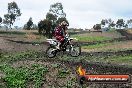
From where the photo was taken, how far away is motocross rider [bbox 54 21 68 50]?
83.4 feet

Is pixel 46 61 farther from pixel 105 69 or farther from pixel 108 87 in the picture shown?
pixel 108 87

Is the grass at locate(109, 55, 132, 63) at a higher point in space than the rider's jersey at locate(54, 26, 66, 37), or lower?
lower

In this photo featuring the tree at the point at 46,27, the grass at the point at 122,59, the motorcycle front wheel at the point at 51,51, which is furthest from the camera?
the tree at the point at 46,27

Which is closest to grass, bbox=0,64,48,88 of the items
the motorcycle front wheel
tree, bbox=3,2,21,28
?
the motorcycle front wheel

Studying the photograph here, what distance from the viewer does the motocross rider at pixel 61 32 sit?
25.4m

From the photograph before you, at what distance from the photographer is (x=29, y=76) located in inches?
978

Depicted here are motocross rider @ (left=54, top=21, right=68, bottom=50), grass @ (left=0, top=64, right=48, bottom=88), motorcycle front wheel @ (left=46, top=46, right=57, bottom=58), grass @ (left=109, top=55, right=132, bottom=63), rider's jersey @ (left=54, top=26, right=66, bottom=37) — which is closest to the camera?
grass @ (left=0, top=64, right=48, bottom=88)

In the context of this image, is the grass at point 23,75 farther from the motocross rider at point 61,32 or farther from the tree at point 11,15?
the tree at point 11,15

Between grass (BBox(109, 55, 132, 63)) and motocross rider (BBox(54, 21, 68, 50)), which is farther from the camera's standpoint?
grass (BBox(109, 55, 132, 63))

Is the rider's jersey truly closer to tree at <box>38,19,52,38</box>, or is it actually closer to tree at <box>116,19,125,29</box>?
tree at <box>38,19,52,38</box>

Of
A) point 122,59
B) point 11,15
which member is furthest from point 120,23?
point 122,59

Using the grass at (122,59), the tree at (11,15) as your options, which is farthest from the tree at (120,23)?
the grass at (122,59)

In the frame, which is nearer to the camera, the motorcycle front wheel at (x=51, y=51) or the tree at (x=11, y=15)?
the motorcycle front wheel at (x=51, y=51)

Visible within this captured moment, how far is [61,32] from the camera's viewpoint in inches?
1027
